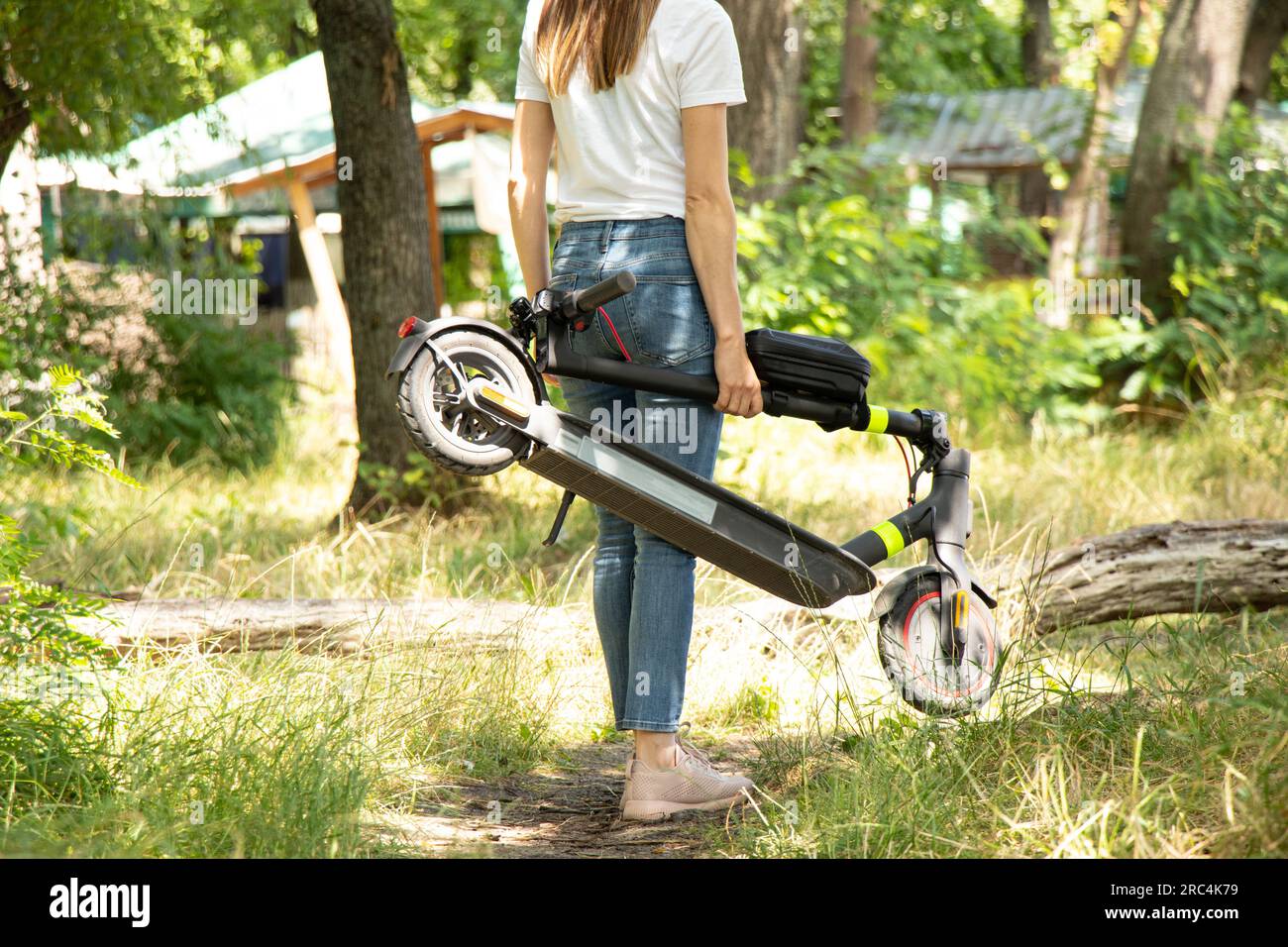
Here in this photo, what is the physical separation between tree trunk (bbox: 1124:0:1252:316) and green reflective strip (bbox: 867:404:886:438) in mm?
6384

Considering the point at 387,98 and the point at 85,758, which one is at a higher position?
the point at 387,98

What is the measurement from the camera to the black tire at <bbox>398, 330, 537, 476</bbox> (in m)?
2.54

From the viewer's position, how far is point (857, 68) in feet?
50.5

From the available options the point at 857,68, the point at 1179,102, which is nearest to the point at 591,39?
the point at 1179,102

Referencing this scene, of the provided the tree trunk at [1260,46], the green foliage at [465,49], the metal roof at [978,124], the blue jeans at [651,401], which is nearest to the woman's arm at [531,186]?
the blue jeans at [651,401]

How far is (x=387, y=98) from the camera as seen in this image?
553 centimetres

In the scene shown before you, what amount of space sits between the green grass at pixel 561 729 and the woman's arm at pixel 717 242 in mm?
763

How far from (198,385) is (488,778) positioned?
5883 mm

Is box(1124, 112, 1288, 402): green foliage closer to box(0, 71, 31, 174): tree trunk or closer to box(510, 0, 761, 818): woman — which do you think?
box(510, 0, 761, 818): woman

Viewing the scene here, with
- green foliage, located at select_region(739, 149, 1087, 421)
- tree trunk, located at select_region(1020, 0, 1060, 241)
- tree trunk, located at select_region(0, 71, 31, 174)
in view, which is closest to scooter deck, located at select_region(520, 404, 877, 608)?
green foliage, located at select_region(739, 149, 1087, 421)

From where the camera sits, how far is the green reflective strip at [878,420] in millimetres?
3168

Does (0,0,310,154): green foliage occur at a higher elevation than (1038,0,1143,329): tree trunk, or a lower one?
lower

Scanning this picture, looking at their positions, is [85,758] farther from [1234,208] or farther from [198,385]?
[1234,208]
